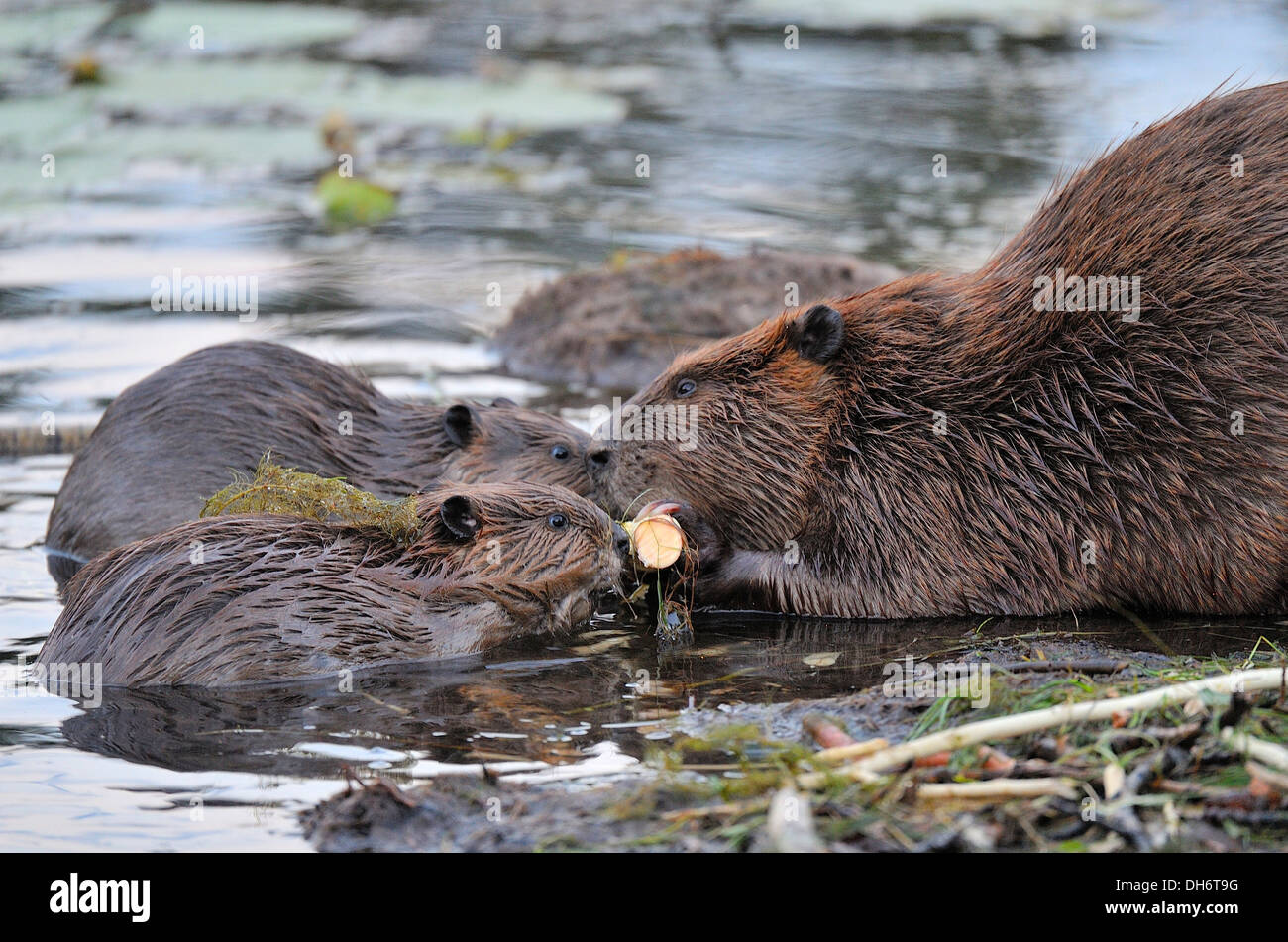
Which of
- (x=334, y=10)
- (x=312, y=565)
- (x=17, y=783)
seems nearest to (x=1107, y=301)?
(x=312, y=565)

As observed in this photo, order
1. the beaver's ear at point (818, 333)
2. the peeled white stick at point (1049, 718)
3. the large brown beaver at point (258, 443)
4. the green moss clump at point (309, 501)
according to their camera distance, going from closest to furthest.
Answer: the peeled white stick at point (1049, 718) < the green moss clump at point (309, 501) < the beaver's ear at point (818, 333) < the large brown beaver at point (258, 443)

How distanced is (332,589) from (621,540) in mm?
1052

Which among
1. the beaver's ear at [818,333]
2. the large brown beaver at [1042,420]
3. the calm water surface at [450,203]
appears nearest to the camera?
the calm water surface at [450,203]

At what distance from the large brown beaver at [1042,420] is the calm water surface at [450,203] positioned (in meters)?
0.27

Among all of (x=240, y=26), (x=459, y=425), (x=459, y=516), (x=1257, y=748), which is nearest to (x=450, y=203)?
(x=240, y=26)

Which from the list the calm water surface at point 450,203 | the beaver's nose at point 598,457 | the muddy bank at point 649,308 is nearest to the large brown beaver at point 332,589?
the calm water surface at point 450,203

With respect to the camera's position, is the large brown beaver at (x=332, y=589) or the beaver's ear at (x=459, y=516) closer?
the large brown beaver at (x=332, y=589)

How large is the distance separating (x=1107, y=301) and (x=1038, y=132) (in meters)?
8.03

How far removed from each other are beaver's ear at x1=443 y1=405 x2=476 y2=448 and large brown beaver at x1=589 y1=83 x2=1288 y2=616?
0.74 metres

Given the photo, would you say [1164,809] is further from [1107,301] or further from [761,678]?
[1107,301]

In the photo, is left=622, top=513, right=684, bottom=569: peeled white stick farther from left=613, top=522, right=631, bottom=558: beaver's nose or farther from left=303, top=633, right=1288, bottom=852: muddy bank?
left=303, top=633, right=1288, bottom=852: muddy bank

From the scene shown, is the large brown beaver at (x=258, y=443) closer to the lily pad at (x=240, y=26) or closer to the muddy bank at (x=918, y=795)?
the muddy bank at (x=918, y=795)

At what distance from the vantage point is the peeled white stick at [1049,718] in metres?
3.48

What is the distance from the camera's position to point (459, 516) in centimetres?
525
